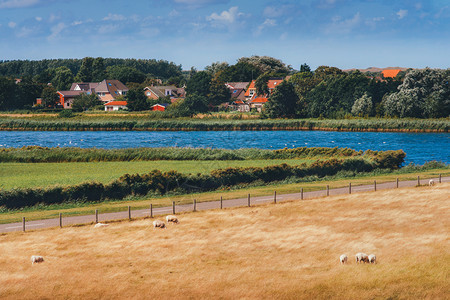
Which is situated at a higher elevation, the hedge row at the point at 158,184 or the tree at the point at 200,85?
the tree at the point at 200,85

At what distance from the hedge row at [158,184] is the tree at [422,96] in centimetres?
7594

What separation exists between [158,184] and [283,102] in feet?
354

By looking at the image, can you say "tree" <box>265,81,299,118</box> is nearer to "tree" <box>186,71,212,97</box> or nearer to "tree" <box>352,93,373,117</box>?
"tree" <box>352,93,373,117</box>

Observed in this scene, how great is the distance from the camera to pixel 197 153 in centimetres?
8294

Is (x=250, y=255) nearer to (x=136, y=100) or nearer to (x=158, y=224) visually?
(x=158, y=224)

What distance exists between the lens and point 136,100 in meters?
172

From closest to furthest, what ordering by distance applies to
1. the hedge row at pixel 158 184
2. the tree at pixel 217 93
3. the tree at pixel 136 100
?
1. the hedge row at pixel 158 184
2. the tree at pixel 136 100
3. the tree at pixel 217 93

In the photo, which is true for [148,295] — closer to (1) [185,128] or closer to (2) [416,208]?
(2) [416,208]

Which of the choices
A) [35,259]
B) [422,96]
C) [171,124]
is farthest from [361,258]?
[171,124]

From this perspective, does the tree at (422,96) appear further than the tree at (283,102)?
No

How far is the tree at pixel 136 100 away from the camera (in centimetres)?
17112

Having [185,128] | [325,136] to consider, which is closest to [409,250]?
[325,136]

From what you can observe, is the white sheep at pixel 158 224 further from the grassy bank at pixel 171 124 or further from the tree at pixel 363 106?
the tree at pixel 363 106

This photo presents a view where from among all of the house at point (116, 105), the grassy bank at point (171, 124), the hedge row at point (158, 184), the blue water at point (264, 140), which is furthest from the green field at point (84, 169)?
the house at point (116, 105)
